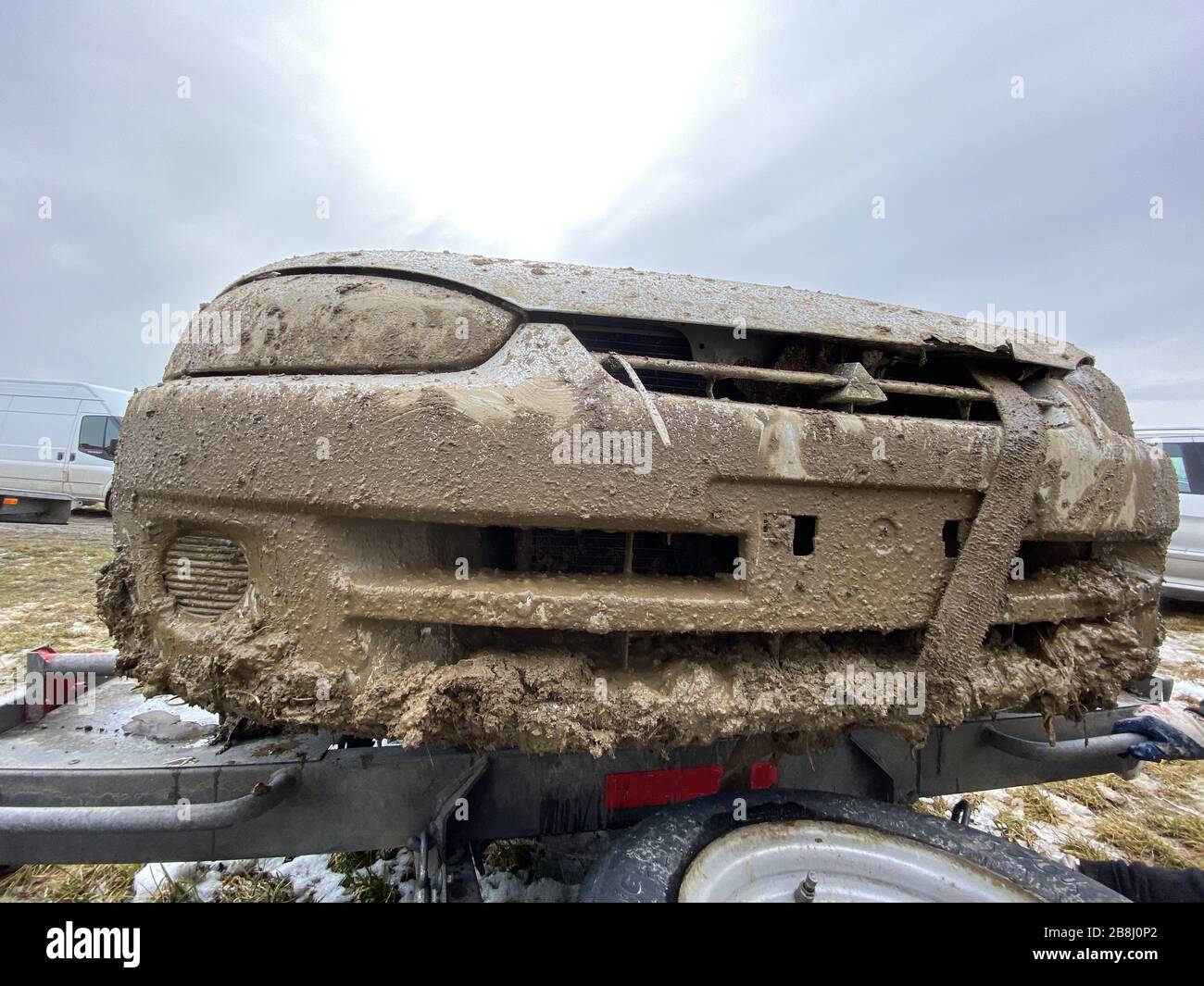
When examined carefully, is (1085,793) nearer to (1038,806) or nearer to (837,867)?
(1038,806)

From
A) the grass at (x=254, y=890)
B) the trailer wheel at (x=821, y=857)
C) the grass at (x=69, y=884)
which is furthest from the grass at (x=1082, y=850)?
the grass at (x=69, y=884)

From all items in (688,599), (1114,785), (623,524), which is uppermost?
(623,524)

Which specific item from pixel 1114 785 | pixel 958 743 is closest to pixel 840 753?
pixel 958 743

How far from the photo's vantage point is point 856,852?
1.45 metres

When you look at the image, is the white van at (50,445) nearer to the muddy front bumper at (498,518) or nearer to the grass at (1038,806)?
the muddy front bumper at (498,518)

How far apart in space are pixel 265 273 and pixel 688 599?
4.18ft

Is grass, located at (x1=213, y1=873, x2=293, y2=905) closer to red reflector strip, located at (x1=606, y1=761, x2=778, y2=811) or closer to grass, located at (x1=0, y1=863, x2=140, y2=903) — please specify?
grass, located at (x1=0, y1=863, x2=140, y2=903)

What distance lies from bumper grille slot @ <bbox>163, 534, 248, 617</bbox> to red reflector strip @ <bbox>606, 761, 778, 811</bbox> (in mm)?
1008

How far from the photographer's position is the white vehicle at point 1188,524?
5969 mm

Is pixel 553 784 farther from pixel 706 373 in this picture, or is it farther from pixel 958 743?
pixel 958 743

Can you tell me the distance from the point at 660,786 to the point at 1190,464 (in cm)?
763

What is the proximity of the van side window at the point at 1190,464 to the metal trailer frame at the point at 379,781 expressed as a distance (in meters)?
6.16

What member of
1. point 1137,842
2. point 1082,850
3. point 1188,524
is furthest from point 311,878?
point 1188,524

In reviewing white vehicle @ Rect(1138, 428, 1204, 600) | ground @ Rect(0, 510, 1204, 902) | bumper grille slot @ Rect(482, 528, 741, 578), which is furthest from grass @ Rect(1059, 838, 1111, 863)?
white vehicle @ Rect(1138, 428, 1204, 600)
